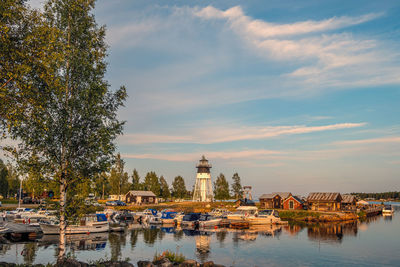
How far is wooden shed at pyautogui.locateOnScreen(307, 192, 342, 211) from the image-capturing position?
9462 centimetres

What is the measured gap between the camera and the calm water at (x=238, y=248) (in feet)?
112

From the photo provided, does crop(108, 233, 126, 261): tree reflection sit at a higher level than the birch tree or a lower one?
lower

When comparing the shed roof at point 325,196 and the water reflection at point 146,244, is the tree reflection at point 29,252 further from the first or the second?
the shed roof at point 325,196

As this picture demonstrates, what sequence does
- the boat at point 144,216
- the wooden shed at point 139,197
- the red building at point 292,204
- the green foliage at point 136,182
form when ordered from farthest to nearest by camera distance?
1. the green foliage at point 136,182
2. the wooden shed at point 139,197
3. the red building at point 292,204
4. the boat at point 144,216

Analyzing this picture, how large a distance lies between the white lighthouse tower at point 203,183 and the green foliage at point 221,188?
1219 centimetres

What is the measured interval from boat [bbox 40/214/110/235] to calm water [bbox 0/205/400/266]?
1.71 metres

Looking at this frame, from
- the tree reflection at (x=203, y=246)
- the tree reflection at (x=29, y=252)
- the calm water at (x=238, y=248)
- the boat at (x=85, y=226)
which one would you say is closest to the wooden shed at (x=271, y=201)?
the calm water at (x=238, y=248)

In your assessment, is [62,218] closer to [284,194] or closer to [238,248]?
[238,248]

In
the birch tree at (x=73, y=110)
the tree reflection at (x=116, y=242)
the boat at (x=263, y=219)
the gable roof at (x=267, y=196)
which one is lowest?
the boat at (x=263, y=219)

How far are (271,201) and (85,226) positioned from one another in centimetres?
6405

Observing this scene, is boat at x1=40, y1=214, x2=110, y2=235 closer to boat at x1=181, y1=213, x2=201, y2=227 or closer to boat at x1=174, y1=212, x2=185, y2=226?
boat at x1=181, y1=213, x2=201, y2=227

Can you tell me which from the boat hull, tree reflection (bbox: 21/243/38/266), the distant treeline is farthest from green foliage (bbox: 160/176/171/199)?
tree reflection (bbox: 21/243/38/266)

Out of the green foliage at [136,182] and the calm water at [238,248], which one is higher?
the green foliage at [136,182]

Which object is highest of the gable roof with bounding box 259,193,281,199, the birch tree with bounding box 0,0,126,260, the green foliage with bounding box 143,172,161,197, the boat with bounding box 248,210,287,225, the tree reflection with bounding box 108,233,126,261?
the birch tree with bounding box 0,0,126,260
